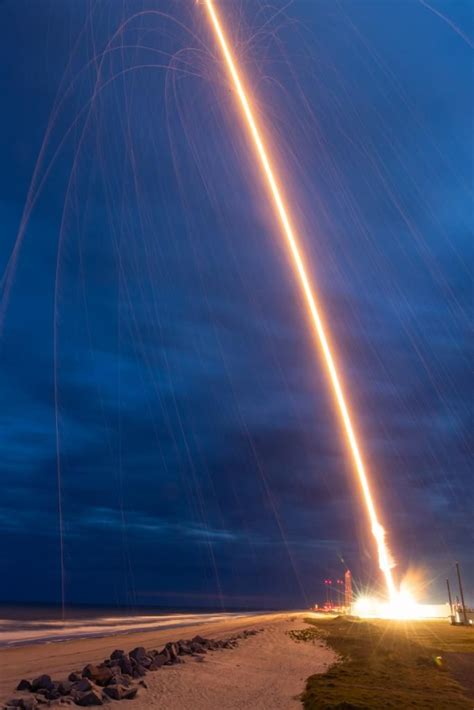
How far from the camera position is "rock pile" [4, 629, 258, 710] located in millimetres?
15188

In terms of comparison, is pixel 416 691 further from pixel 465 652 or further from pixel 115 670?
pixel 465 652

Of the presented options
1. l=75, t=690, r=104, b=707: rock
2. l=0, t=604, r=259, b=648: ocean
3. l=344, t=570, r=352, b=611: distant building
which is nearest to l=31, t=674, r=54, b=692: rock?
l=75, t=690, r=104, b=707: rock

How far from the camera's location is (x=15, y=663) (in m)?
26.2

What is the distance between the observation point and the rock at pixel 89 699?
1521 cm

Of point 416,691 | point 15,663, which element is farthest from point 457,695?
point 15,663

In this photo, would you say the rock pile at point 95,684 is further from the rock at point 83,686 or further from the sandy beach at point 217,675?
the sandy beach at point 217,675

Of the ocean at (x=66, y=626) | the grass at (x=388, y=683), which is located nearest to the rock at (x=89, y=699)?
the grass at (x=388, y=683)

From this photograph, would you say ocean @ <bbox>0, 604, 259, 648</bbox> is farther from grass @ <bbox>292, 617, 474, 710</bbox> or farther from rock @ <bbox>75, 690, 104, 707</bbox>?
rock @ <bbox>75, 690, 104, 707</bbox>

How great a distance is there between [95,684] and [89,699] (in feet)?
7.04

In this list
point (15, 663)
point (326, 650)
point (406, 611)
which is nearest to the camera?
point (15, 663)

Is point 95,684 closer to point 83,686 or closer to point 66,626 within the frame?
point 83,686

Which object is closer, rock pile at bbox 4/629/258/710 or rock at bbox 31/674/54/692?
rock pile at bbox 4/629/258/710

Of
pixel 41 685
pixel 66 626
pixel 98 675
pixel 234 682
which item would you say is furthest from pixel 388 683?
pixel 66 626

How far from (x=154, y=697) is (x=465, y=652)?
99.3ft
